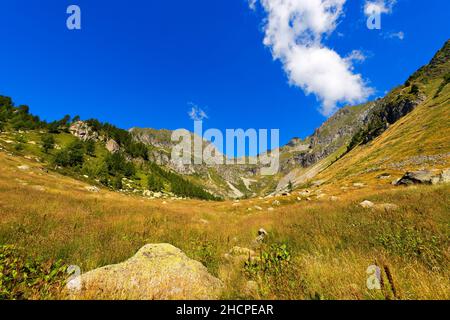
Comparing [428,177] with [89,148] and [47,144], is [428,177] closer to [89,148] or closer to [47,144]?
[47,144]

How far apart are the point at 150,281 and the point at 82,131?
130 meters

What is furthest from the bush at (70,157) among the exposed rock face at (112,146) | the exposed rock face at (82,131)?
the exposed rock face at (112,146)

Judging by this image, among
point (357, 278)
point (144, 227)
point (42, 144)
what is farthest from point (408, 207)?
point (42, 144)

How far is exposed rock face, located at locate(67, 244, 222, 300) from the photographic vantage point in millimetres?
3223

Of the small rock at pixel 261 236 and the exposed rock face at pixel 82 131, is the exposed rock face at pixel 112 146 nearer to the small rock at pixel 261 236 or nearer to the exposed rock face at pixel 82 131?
the exposed rock face at pixel 82 131

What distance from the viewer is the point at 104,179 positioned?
6444cm

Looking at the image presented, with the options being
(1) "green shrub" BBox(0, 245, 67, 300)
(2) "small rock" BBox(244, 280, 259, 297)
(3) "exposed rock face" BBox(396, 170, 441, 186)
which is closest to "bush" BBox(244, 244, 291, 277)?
(2) "small rock" BBox(244, 280, 259, 297)

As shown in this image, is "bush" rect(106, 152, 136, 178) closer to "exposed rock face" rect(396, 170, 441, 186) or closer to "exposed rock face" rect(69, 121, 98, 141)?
"exposed rock face" rect(69, 121, 98, 141)

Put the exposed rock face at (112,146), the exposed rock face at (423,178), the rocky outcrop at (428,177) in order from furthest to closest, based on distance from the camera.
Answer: the exposed rock face at (112,146)
the exposed rock face at (423,178)
the rocky outcrop at (428,177)

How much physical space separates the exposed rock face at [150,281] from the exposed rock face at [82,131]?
12234 centimetres

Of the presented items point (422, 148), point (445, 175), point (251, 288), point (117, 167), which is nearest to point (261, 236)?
point (251, 288)

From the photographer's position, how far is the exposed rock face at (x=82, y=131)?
106 meters

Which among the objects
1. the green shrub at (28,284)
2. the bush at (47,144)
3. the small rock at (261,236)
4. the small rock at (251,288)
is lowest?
the small rock at (261,236)
